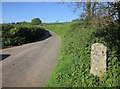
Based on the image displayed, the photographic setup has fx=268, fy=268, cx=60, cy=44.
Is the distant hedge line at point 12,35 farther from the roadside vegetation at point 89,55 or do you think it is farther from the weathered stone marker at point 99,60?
the weathered stone marker at point 99,60

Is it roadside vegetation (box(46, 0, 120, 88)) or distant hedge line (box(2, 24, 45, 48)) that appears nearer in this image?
roadside vegetation (box(46, 0, 120, 88))

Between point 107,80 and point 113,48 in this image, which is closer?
point 107,80

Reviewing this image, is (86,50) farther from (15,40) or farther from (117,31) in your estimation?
(15,40)

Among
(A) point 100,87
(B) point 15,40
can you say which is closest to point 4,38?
(B) point 15,40

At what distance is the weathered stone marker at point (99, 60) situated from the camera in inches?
314

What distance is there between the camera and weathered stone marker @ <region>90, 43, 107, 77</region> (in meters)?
7.97

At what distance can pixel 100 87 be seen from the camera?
701cm

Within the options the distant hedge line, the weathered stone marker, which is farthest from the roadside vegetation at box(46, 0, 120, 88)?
the distant hedge line

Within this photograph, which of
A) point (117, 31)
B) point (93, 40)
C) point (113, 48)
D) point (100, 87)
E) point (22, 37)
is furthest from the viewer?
point (22, 37)

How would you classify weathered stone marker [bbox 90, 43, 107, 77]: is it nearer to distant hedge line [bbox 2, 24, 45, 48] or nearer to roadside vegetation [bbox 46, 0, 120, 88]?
roadside vegetation [bbox 46, 0, 120, 88]

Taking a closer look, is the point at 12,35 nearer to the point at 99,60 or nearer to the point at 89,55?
the point at 89,55

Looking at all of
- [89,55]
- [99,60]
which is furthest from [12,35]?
[99,60]

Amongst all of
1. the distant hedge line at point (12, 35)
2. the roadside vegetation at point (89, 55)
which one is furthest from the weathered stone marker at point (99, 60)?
the distant hedge line at point (12, 35)

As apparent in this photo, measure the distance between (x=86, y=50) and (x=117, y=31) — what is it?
7.14ft
